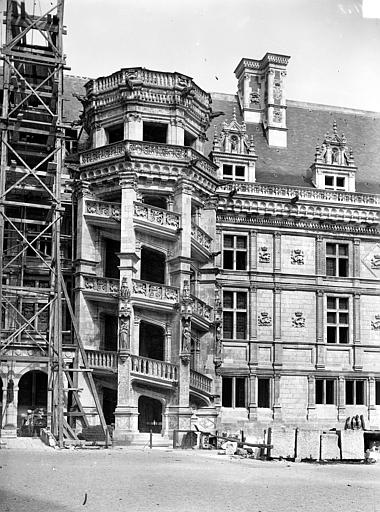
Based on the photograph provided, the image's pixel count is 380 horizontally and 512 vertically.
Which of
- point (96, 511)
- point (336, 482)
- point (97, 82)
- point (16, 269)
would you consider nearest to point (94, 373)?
point (16, 269)

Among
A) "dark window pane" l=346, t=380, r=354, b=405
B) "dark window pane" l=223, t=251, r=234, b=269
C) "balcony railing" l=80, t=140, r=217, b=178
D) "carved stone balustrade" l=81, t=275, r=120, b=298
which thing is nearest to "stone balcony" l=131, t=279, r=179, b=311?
"carved stone balustrade" l=81, t=275, r=120, b=298

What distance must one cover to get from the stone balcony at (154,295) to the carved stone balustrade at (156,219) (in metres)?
1.69

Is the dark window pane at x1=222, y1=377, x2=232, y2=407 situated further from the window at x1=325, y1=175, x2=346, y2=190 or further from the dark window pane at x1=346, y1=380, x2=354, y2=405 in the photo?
the window at x1=325, y1=175, x2=346, y2=190

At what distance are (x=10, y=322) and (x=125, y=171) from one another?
231 inches

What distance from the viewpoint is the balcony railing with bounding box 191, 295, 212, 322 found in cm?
2842

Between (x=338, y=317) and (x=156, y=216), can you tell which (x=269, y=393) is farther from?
(x=156, y=216)

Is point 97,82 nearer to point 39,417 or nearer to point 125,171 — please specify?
point 125,171

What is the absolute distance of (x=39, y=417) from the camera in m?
25.3

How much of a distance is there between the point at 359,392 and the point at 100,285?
1027cm

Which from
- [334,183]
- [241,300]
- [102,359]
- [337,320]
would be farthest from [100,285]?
[334,183]

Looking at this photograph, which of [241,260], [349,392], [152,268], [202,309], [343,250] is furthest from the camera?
[343,250]

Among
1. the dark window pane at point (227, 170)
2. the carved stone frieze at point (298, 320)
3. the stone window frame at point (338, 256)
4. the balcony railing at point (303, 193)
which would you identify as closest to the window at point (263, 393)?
the carved stone frieze at point (298, 320)

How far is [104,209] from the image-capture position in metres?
27.9

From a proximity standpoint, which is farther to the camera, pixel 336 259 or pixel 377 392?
pixel 336 259
